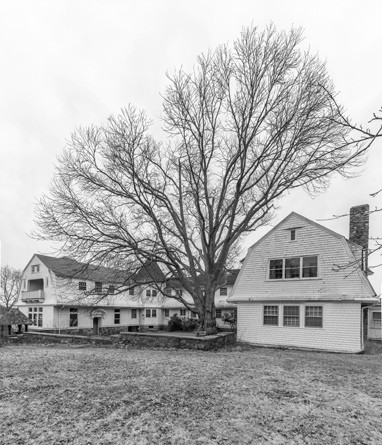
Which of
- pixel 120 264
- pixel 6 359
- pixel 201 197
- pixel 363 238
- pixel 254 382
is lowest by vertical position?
pixel 6 359

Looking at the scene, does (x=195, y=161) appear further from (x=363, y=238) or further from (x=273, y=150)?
(x=363, y=238)

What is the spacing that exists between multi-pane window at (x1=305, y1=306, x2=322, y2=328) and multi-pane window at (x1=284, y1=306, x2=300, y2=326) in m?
0.52

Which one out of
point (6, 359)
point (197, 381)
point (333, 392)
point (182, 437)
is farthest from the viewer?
point (6, 359)

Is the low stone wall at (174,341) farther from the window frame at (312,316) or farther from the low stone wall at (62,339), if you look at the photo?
the window frame at (312,316)

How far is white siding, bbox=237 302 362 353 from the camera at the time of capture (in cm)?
→ 1723

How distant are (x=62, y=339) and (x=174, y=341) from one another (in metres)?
7.48

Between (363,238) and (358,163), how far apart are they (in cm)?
642

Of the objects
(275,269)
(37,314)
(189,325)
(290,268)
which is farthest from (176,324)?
(290,268)

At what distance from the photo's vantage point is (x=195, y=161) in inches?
814

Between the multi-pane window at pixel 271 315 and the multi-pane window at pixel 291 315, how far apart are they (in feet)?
1.77

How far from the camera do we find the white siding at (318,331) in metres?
17.2

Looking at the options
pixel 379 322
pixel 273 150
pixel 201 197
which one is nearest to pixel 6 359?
pixel 201 197

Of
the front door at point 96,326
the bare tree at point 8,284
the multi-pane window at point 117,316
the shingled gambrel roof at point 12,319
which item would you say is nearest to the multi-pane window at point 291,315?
the shingled gambrel roof at point 12,319

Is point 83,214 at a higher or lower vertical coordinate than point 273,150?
lower
